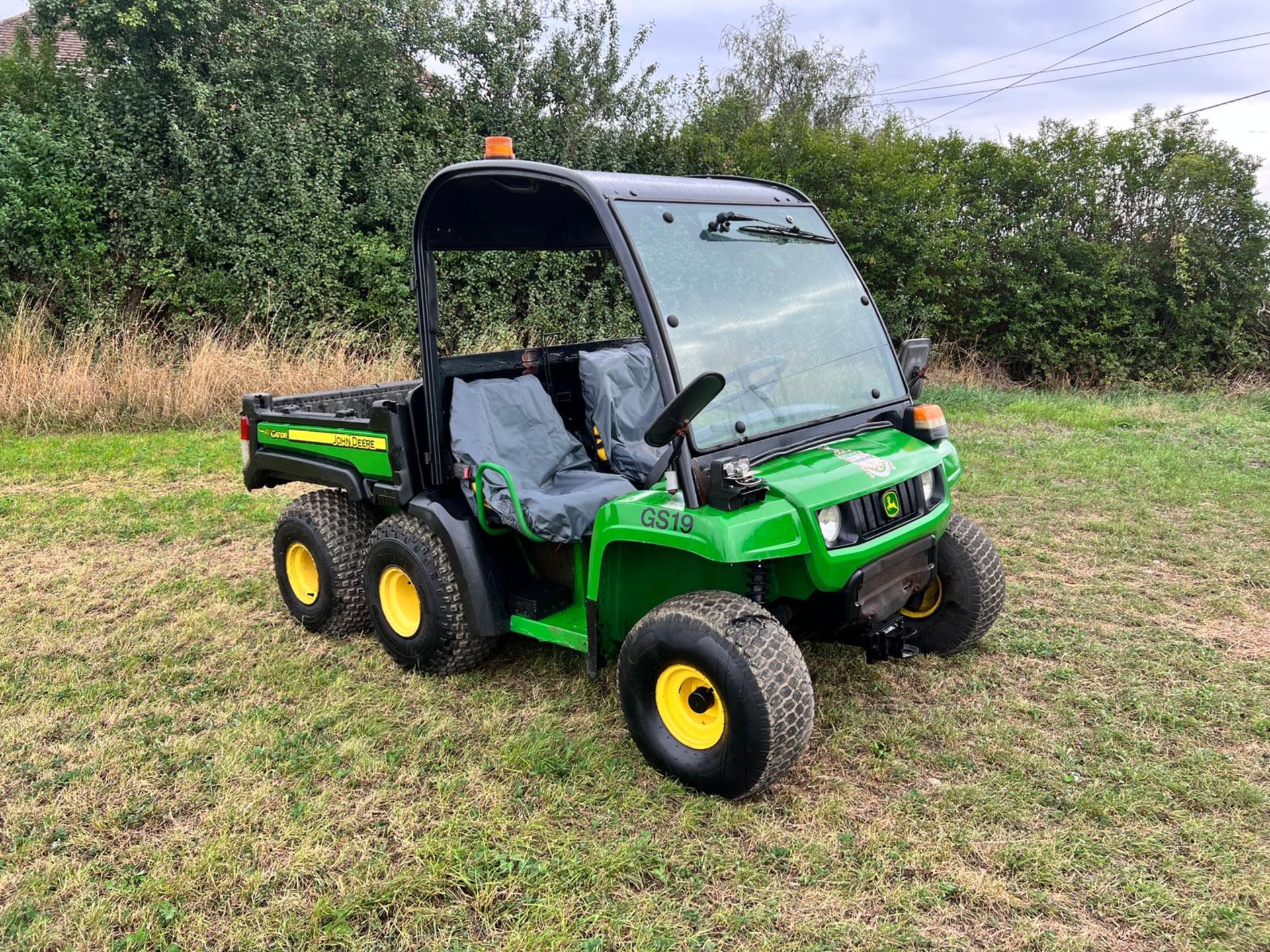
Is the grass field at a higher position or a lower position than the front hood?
lower

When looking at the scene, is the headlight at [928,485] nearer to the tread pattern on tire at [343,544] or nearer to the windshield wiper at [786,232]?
the windshield wiper at [786,232]

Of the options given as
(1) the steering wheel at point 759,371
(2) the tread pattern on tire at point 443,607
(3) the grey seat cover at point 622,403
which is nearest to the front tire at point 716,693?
(1) the steering wheel at point 759,371

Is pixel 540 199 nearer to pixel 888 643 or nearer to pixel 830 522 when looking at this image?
pixel 830 522

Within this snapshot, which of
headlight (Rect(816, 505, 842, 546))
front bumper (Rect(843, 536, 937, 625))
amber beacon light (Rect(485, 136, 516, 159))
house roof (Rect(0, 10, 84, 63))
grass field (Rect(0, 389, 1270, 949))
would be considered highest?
house roof (Rect(0, 10, 84, 63))

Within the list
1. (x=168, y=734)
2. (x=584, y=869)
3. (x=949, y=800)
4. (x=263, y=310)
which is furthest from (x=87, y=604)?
(x=263, y=310)

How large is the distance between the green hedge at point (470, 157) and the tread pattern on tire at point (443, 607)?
5.46 m

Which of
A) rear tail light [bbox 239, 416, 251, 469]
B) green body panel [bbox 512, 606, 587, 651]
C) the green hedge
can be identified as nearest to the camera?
green body panel [bbox 512, 606, 587, 651]

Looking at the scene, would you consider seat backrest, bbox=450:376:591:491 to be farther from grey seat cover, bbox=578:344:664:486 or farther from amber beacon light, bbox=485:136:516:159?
amber beacon light, bbox=485:136:516:159

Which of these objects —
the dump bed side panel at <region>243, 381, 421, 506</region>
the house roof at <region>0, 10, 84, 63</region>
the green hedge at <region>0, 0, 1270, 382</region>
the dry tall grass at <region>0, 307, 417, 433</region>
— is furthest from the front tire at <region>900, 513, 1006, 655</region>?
the house roof at <region>0, 10, 84, 63</region>

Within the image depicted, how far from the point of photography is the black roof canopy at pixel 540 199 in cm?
295

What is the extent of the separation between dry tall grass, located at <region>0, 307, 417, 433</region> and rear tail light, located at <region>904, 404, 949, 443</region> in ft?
23.4

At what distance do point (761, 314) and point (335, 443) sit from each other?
1.93 metres

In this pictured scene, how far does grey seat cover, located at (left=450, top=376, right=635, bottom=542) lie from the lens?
10.4 feet

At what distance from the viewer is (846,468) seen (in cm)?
283
